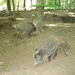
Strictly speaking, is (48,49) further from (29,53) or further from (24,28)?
(24,28)

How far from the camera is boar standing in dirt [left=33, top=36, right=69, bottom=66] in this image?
6.54m

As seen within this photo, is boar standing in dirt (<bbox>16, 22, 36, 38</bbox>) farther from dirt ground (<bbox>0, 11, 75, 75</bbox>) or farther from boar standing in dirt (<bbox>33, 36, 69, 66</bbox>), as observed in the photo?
boar standing in dirt (<bbox>33, 36, 69, 66</bbox>)

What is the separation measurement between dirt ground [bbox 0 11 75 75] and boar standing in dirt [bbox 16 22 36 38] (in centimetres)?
24

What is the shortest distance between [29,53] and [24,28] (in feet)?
5.84

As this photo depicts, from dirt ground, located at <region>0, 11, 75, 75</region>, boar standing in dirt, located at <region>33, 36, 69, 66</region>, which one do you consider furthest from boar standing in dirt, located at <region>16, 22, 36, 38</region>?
boar standing in dirt, located at <region>33, 36, 69, 66</region>

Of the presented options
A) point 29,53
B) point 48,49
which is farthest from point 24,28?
point 48,49

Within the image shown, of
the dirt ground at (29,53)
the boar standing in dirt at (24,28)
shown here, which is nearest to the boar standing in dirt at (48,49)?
the dirt ground at (29,53)

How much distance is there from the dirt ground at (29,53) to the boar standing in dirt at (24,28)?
A: 0.24 meters

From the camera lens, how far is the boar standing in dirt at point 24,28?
9.20 metres

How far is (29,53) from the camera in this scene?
783 centimetres

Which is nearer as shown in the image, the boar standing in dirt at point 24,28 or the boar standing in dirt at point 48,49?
the boar standing in dirt at point 48,49

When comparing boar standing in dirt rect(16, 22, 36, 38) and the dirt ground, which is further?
boar standing in dirt rect(16, 22, 36, 38)

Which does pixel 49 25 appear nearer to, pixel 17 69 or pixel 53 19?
pixel 53 19

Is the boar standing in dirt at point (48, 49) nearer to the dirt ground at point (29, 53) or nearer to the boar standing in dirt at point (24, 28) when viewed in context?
the dirt ground at point (29, 53)
